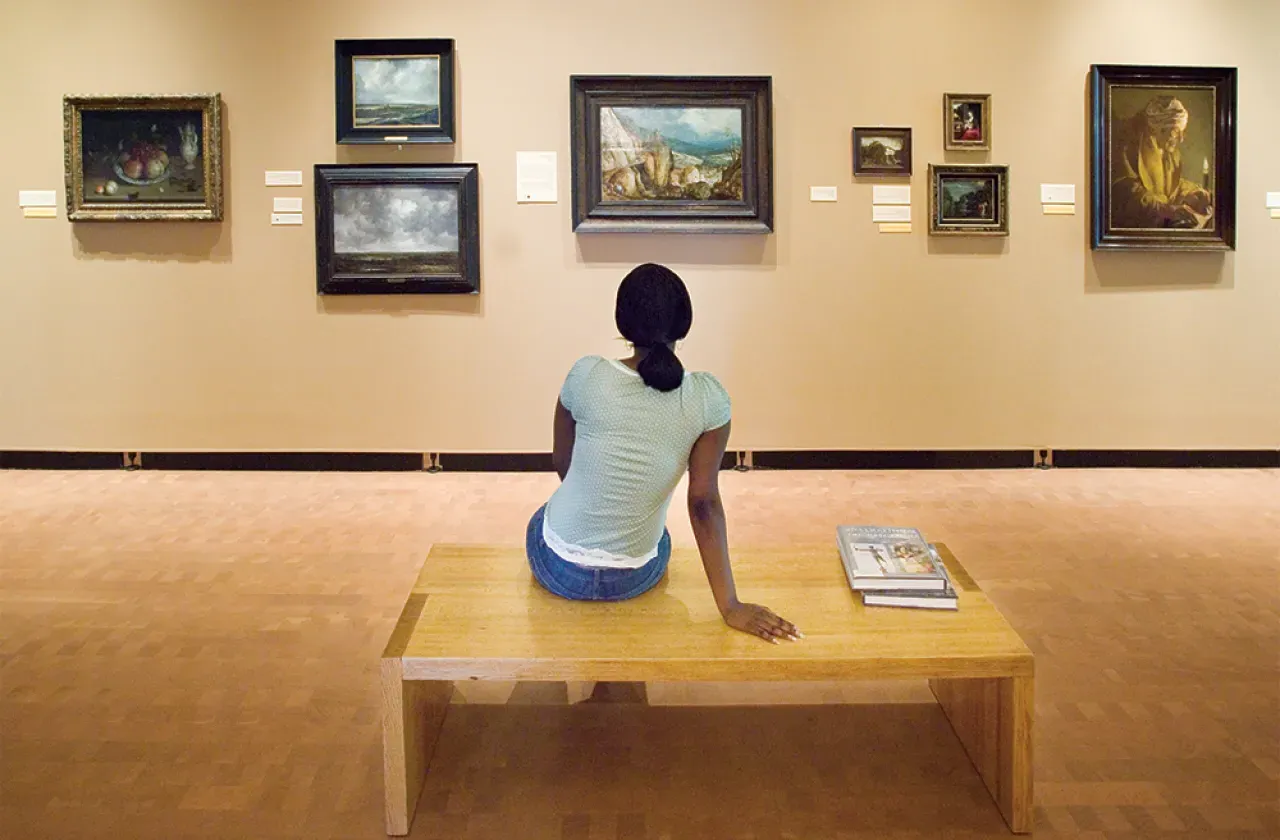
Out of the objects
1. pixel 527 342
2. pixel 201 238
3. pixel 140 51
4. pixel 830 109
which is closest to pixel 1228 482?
pixel 830 109

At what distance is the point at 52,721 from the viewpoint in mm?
3828

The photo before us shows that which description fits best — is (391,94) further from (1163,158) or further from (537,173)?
(1163,158)

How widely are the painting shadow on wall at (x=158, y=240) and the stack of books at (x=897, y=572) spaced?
704cm

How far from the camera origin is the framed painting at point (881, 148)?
873cm

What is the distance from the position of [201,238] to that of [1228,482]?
915 centimetres

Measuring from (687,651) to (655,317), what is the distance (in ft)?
3.43

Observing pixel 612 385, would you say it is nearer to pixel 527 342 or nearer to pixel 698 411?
pixel 698 411

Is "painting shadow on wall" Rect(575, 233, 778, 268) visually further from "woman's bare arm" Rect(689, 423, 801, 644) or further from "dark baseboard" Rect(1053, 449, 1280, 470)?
"woman's bare arm" Rect(689, 423, 801, 644)

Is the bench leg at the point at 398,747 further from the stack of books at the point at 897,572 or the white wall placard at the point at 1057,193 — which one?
the white wall placard at the point at 1057,193

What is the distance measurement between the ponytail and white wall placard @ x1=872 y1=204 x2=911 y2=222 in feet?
20.3

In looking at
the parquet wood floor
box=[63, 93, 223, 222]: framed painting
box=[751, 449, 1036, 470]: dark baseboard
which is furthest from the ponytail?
box=[63, 93, 223, 222]: framed painting

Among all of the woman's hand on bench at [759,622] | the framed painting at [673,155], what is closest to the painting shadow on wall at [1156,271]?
the framed painting at [673,155]

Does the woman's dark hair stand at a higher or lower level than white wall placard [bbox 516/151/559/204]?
lower

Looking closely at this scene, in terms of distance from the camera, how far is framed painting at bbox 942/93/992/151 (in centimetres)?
873
